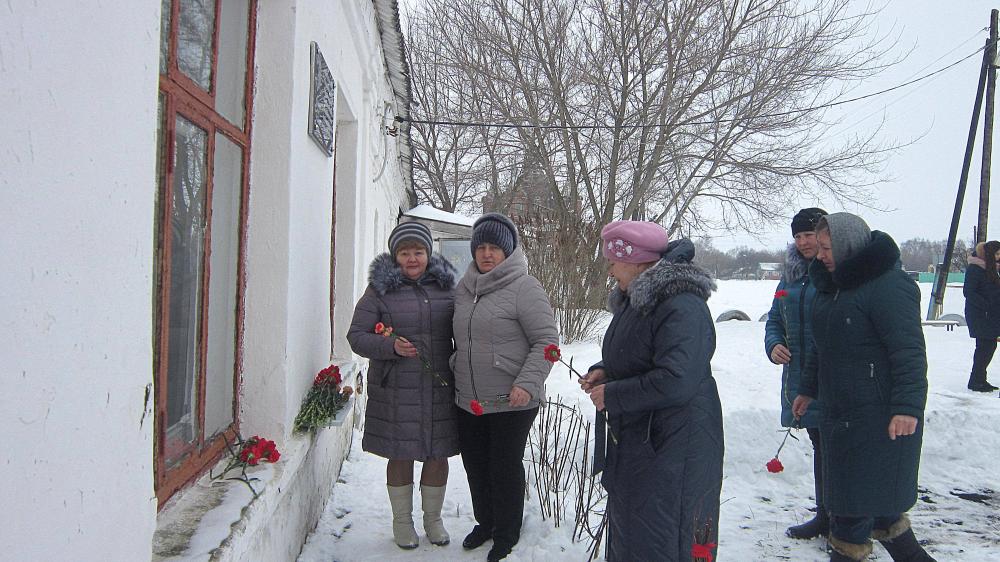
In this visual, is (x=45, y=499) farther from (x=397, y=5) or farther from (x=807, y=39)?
(x=807, y=39)

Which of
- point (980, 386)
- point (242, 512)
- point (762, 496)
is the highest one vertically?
point (242, 512)

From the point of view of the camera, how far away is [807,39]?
14.5 meters

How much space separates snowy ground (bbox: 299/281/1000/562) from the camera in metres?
3.10

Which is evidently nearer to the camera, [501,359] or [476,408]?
[476,408]

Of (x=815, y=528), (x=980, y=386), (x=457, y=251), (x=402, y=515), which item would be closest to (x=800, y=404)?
(x=815, y=528)

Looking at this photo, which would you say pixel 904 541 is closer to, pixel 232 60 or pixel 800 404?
pixel 800 404

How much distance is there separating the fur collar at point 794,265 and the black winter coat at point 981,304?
3.66 m

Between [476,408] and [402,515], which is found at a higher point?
[476,408]

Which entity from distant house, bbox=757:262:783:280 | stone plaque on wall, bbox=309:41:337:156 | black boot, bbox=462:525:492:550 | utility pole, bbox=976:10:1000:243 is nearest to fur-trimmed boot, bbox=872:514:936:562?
black boot, bbox=462:525:492:550

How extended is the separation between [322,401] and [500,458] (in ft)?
2.82

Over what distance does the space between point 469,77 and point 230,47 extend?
14.1 meters

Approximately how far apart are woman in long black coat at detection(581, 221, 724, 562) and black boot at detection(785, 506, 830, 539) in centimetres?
151

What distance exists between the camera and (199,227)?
2.02 meters

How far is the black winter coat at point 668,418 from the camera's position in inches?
83.1
